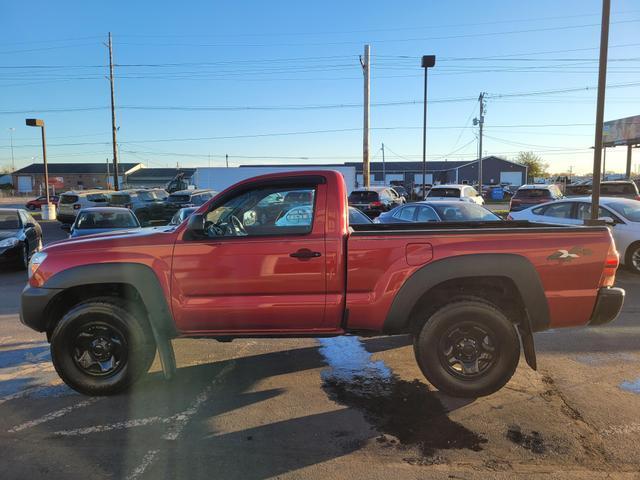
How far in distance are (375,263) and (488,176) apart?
86.1 m

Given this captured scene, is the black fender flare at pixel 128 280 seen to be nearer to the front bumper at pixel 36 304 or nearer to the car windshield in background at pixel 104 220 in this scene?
the front bumper at pixel 36 304

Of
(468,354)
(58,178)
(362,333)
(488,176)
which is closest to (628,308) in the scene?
(468,354)

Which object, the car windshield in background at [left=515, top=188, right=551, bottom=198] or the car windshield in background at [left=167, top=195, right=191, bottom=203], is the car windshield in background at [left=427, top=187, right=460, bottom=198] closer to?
the car windshield in background at [left=515, top=188, right=551, bottom=198]

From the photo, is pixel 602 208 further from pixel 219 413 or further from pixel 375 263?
pixel 219 413

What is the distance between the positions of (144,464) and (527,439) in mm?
2635

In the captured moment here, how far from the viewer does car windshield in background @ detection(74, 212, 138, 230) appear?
12.3 metres

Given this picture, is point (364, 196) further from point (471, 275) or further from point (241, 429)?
point (241, 429)

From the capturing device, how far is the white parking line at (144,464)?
312 centimetres

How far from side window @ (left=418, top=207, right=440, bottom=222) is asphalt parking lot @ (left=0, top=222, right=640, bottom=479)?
5891mm

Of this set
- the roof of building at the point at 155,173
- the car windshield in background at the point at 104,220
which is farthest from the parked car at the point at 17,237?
the roof of building at the point at 155,173

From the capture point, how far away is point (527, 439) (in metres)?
3.54

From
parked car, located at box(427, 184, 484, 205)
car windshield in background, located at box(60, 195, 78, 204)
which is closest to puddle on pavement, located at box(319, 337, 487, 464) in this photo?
parked car, located at box(427, 184, 484, 205)

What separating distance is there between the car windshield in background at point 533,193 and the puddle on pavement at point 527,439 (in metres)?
18.8

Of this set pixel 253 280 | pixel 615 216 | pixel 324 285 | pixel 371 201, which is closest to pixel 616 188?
pixel 371 201
